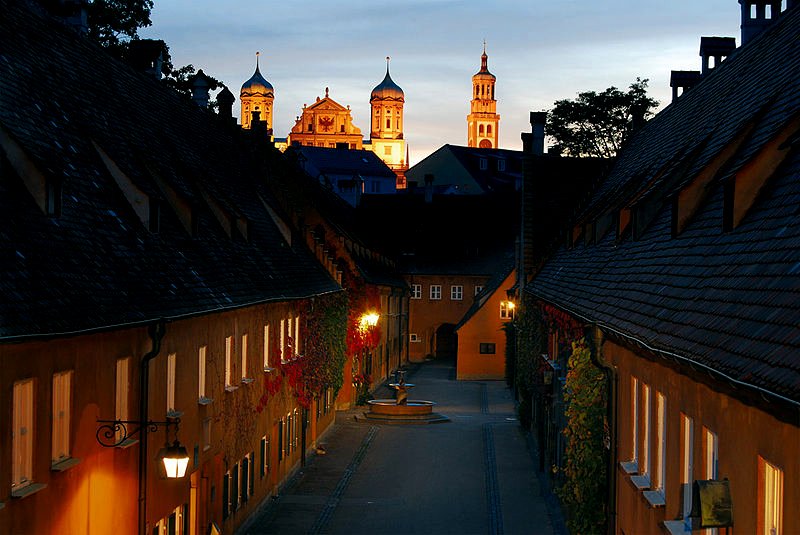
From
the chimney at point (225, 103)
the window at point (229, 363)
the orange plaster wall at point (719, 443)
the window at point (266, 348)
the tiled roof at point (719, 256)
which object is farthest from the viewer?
the chimney at point (225, 103)

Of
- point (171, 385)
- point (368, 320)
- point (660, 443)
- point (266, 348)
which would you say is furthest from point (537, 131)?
point (660, 443)

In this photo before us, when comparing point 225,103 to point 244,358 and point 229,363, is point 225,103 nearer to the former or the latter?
point 244,358

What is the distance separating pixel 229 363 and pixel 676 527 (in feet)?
40.7

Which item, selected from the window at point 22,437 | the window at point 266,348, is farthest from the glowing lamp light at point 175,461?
the window at point 266,348

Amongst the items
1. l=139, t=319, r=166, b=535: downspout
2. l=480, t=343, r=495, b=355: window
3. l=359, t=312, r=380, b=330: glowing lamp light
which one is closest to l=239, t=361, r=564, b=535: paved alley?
l=359, t=312, r=380, b=330: glowing lamp light

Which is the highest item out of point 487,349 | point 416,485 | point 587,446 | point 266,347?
point 266,347

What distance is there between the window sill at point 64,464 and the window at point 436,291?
59631mm

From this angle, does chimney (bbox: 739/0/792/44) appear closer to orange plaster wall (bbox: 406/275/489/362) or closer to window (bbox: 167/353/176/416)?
window (bbox: 167/353/176/416)

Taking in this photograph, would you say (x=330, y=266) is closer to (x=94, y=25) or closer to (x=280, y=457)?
(x=280, y=457)

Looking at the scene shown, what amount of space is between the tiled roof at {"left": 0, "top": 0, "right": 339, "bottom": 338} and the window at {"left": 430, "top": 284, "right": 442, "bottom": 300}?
42251mm

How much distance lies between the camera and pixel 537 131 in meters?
43.9

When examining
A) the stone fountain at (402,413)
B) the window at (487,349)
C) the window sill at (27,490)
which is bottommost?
the stone fountain at (402,413)

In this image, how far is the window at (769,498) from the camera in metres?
7.92

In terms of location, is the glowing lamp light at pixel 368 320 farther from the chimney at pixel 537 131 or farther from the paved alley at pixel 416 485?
the chimney at pixel 537 131
